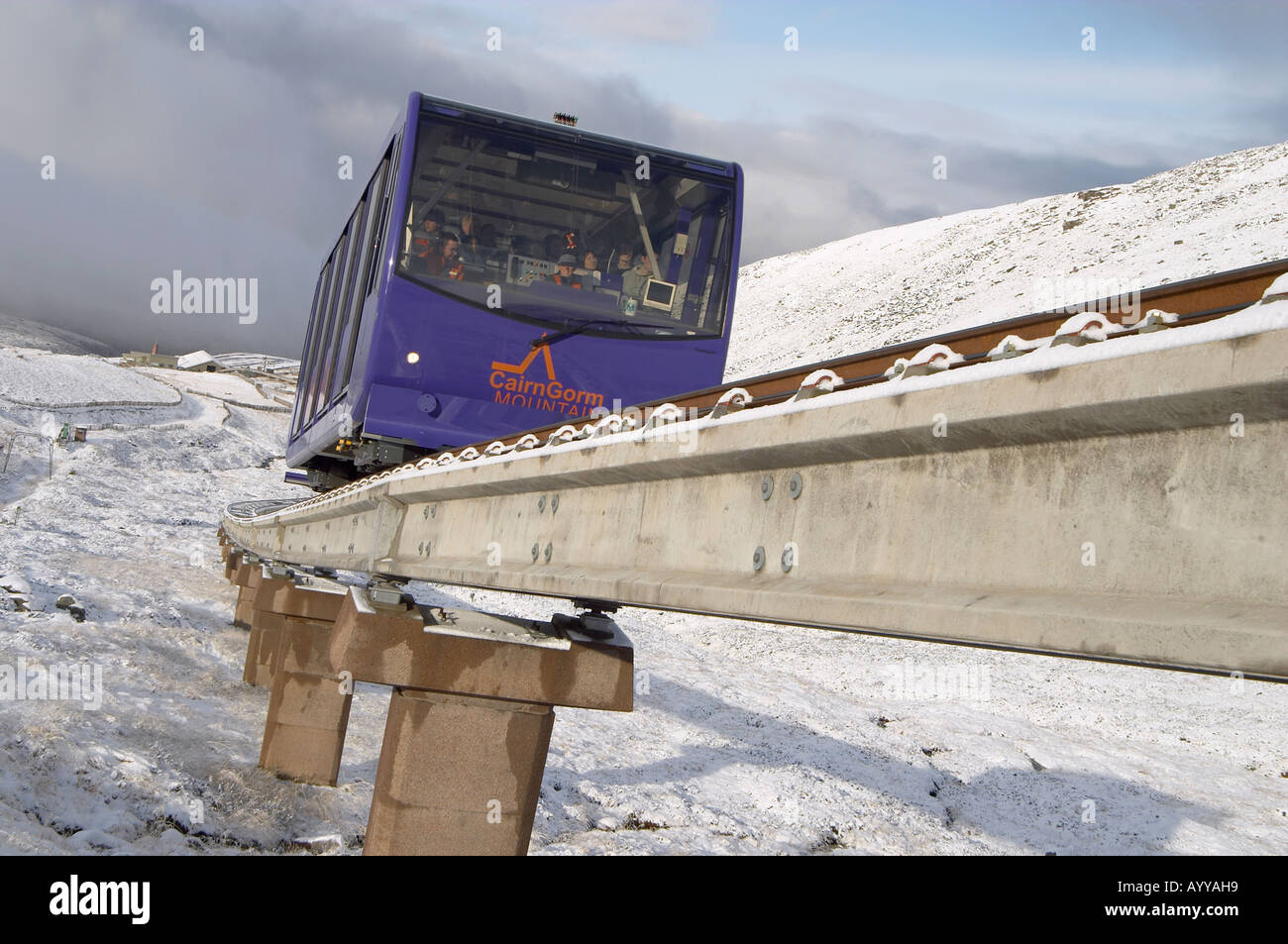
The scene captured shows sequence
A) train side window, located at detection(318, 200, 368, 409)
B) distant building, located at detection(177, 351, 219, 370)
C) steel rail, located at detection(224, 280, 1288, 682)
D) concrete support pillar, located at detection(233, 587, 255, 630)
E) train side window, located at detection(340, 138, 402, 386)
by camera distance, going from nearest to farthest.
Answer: steel rail, located at detection(224, 280, 1288, 682)
train side window, located at detection(340, 138, 402, 386)
train side window, located at detection(318, 200, 368, 409)
concrete support pillar, located at detection(233, 587, 255, 630)
distant building, located at detection(177, 351, 219, 370)

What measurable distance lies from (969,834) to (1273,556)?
511 inches

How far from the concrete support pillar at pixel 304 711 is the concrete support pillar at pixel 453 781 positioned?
5.78m

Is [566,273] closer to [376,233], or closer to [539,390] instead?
[539,390]

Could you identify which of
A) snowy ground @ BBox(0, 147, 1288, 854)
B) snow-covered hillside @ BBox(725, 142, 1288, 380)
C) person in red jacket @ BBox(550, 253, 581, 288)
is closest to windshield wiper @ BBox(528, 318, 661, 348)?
person in red jacket @ BBox(550, 253, 581, 288)

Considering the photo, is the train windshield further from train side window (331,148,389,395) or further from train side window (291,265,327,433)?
train side window (291,265,327,433)

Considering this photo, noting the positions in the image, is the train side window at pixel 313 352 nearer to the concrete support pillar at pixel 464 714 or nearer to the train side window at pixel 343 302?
the train side window at pixel 343 302

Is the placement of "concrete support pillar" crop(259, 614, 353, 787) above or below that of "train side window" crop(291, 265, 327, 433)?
below

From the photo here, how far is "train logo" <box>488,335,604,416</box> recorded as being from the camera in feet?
30.9

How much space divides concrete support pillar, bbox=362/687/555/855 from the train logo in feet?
11.8

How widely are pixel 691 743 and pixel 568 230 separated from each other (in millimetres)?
8916

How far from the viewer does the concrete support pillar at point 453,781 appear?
626cm

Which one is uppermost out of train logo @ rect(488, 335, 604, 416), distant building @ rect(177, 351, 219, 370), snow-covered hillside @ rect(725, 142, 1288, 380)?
snow-covered hillside @ rect(725, 142, 1288, 380)

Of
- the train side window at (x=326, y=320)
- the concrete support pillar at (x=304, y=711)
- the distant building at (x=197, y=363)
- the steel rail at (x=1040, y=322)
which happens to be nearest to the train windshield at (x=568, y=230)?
the train side window at (x=326, y=320)

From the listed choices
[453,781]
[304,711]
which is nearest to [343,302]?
[304,711]
